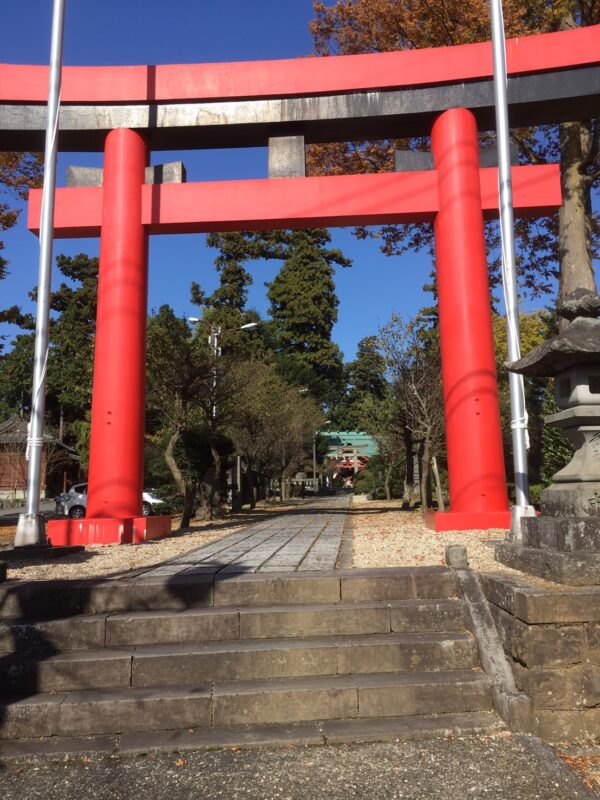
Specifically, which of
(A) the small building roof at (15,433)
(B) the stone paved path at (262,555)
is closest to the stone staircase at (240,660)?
(B) the stone paved path at (262,555)

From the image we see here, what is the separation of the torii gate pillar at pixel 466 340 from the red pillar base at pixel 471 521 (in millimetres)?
14

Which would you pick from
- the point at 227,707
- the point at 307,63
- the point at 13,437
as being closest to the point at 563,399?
the point at 227,707

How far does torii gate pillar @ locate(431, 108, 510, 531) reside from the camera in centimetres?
859

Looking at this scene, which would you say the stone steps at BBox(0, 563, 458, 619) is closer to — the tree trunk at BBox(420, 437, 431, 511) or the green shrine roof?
the tree trunk at BBox(420, 437, 431, 511)

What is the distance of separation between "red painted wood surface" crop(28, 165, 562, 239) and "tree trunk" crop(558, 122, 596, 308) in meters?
1.82

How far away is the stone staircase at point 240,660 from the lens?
3.48 meters

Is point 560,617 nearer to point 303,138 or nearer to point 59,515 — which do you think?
point 303,138

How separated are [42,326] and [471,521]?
21.3 feet

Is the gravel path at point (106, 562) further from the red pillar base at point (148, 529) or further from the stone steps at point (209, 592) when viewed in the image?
the stone steps at point (209, 592)

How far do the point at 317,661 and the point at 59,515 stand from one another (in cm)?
2063

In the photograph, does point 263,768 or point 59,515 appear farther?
point 59,515

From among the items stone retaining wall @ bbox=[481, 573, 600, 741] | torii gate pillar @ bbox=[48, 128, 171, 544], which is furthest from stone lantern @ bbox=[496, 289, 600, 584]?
torii gate pillar @ bbox=[48, 128, 171, 544]

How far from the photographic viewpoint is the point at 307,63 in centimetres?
941

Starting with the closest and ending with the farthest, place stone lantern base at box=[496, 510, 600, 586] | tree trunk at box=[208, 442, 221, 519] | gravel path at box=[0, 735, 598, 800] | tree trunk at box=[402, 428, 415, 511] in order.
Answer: gravel path at box=[0, 735, 598, 800]
stone lantern base at box=[496, 510, 600, 586]
tree trunk at box=[208, 442, 221, 519]
tree trunk at box=[402, 428, 415, 511]
